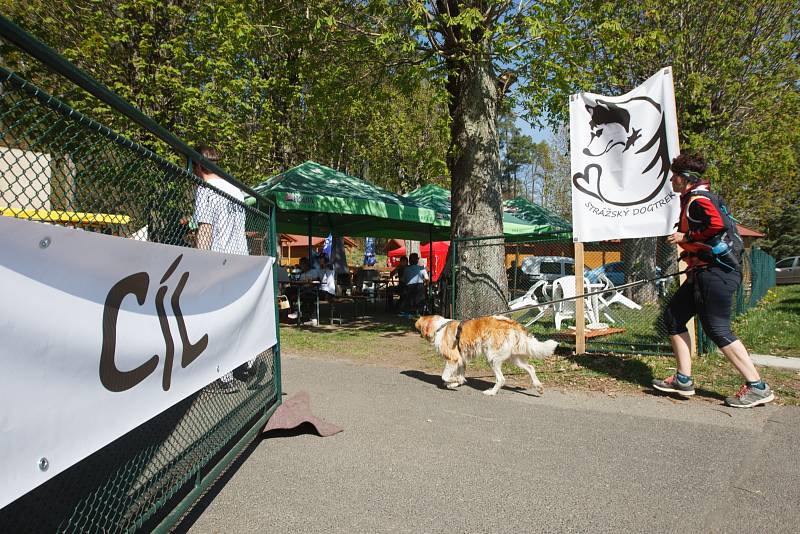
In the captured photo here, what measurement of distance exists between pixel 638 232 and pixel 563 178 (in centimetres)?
3721

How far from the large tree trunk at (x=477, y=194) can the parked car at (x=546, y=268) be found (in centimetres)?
340

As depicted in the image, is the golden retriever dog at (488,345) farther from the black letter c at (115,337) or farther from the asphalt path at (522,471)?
the black letter c at (115,337)

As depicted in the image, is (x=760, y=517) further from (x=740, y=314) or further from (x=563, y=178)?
(x=563, y=178)

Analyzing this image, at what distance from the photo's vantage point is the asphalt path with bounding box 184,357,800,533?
271 cm

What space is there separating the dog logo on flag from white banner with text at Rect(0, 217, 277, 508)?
5.43m

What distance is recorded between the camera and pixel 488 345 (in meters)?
5.25

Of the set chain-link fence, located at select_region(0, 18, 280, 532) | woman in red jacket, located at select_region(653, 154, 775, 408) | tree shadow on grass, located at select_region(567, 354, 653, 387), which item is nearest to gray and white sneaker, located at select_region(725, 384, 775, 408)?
woman in red jacket, located at select_region(653, 154, 775, 408)

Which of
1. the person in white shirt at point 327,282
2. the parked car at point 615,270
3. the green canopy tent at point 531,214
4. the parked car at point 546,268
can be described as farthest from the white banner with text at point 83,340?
the green canopy tent at point 531,214

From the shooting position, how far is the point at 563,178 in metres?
41.3

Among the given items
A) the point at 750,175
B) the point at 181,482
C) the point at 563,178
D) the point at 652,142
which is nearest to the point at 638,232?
the point at 652,142

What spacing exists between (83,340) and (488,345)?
4123 mm

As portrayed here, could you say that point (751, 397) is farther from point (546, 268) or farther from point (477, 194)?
point (546, 268)

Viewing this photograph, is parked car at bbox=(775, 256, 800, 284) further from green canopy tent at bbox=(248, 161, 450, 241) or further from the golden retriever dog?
the golden retriever dog

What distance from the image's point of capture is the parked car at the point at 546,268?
1214cm
